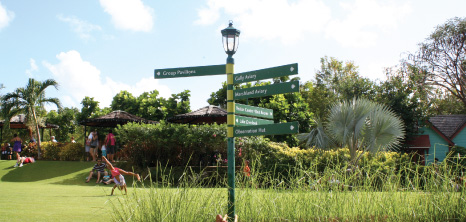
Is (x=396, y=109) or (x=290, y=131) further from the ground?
(x=396, y=109)

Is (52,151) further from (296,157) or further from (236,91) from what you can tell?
(236,91)

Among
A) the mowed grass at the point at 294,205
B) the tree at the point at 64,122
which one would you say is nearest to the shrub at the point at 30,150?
the tree at the point at 64,122

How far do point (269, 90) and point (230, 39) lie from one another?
104 centimetres

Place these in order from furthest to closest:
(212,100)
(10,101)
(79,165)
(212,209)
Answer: (212,100), (10,101), (79,165), (212,209)

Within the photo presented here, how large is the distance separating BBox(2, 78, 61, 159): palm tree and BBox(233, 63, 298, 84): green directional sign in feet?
65.8

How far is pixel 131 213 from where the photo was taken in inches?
208

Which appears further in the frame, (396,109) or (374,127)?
(396,109)

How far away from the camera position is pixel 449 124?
106ft

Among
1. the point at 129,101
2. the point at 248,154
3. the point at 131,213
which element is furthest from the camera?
the point at 129,101

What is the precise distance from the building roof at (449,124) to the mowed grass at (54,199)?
24.5 meters

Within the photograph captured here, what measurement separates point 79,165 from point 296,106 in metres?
12.7

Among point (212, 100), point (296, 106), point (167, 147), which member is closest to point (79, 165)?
point (167, 147)

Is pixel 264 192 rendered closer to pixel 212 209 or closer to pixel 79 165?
pixel 212 209

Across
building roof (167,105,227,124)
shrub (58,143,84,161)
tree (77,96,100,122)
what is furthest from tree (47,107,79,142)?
building roof (167,105,227,124)
